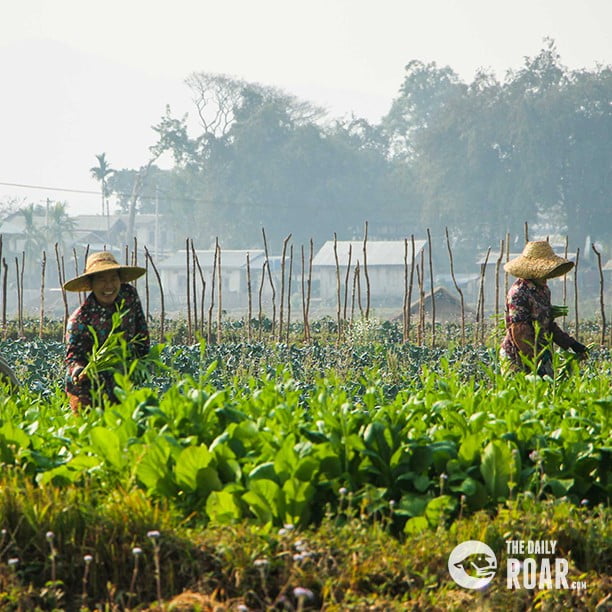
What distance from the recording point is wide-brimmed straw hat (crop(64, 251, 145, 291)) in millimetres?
5246

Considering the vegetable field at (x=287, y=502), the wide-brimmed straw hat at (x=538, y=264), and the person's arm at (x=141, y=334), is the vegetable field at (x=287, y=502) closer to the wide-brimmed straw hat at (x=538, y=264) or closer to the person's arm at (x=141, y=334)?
the person's arm at (x=141, y=334)

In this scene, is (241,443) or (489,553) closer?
(489,553)

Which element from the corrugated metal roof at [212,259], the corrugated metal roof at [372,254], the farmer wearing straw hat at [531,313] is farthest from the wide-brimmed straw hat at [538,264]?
the corrugated metal roof at [212,259]

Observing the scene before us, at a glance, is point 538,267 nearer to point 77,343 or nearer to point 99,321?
point 99,321

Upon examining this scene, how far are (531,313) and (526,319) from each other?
6 cm

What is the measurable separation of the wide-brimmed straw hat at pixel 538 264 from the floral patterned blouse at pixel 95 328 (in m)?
2.28

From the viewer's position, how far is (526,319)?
5922 mm

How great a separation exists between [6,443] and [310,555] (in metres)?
1.25

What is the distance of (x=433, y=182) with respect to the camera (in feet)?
174

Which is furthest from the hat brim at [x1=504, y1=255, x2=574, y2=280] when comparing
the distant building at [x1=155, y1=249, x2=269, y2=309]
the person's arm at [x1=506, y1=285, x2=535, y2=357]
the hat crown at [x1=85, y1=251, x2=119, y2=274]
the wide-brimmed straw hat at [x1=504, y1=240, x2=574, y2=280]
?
the distant building at [x1=155, y1=249, x2=269, y2=309]

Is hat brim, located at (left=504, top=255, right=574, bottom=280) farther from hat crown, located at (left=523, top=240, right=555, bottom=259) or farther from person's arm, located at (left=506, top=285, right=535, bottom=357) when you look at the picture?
person's arm, located at (left=506, top=285, right=535, bottom=357)

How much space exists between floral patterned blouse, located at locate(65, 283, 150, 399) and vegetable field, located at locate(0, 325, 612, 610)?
48.3 inches

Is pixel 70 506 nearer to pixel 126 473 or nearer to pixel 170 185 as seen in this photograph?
pixel 126 473

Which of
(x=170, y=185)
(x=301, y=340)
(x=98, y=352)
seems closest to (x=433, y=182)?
(x=170, y=185)
